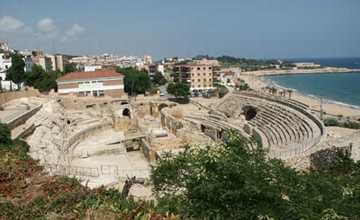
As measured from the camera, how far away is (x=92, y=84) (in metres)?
63.1

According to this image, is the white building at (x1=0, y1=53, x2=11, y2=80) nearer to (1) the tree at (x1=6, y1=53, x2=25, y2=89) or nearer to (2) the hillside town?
(2) the hillside town

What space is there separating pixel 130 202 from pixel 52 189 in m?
3.55

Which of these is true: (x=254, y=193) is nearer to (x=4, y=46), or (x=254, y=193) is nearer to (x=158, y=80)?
(x=158, y=80)

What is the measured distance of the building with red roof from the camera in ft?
202

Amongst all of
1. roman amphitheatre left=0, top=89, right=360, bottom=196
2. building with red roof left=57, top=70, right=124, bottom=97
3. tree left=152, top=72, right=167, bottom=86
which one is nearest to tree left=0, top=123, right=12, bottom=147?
roman amphitheatre left=0, top=89, right=360, bottom=196

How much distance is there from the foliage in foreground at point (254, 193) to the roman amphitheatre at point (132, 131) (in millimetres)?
6777

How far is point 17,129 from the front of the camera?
32.6 metres

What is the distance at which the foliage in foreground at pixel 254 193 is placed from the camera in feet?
33.3

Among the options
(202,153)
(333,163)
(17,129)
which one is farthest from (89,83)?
(202,153)

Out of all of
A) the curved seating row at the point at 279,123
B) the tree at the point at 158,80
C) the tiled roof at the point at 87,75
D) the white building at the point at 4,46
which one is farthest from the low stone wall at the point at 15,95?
the white building at the point at 4,46

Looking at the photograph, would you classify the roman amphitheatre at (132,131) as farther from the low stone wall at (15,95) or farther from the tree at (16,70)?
the tree at (16,70)

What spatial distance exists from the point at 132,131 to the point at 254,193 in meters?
30.6

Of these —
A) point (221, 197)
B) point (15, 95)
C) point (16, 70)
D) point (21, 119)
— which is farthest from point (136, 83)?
point (221, 197)

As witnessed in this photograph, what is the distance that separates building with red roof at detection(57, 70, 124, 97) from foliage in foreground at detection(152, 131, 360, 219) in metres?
50.9
